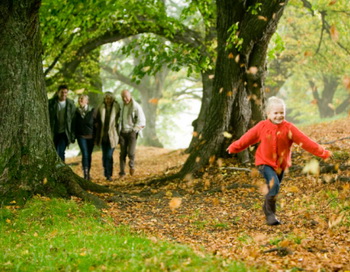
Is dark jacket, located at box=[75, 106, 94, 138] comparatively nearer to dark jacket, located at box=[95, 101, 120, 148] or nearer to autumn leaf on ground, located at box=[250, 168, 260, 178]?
dark jacket, located at box=[95, 101, 120, 148]

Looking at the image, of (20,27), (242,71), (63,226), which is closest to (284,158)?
(63,226)

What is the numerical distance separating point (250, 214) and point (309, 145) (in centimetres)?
164

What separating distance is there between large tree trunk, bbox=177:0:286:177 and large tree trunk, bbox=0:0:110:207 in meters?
3.23

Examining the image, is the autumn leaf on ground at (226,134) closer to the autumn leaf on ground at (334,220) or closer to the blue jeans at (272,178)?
the blue jeans at (272,178)

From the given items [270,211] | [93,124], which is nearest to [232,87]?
[93,124]

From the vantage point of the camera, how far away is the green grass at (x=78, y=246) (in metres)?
4.25

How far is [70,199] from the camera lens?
7.49 meters

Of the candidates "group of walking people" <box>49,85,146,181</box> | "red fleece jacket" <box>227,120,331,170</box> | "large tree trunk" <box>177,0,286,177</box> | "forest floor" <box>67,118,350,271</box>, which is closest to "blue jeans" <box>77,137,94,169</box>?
"group of walking people" <box>49,85,146,181</box>

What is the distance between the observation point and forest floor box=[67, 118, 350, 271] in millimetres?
4906

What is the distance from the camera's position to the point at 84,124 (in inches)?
445

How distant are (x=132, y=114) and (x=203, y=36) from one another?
23.3ft

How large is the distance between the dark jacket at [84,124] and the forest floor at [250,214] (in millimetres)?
1640

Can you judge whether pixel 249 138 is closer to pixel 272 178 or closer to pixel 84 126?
pixel 272 178

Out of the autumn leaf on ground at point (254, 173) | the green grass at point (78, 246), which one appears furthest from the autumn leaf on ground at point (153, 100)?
the green grass at point (78, 246)
